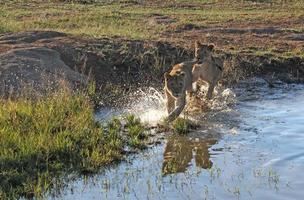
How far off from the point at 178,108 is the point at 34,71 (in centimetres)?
311

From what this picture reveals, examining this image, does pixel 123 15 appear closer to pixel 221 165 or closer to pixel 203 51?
pixel 203 51

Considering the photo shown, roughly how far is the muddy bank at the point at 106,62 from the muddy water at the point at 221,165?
2543mm

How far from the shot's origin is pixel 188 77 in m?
11.1

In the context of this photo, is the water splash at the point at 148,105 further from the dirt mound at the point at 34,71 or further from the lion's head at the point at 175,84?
the dirt mound at the point at 34,71

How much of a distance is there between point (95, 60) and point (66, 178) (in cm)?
615

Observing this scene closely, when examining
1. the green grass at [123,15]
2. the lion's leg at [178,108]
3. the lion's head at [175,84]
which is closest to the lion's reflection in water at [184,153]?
the lion's leg at [178,108]

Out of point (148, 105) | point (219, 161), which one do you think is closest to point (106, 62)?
point (148, 105)

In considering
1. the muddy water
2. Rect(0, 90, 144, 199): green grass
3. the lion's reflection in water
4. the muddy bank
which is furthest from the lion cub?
the lion's reflection in water

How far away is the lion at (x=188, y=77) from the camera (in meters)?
10.6

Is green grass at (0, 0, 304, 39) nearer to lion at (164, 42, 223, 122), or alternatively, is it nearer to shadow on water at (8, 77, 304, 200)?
lion at (164, 42, 223, 122)

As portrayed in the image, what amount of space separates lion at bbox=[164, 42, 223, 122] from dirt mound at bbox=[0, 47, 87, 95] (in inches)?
76.3

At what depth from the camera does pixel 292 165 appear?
8492mm

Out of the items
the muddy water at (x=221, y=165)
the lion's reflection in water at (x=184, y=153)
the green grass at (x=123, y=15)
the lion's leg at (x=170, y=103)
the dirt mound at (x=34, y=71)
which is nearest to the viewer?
the muddy water at (x=221, y=165)

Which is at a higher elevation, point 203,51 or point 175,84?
point 203,51
